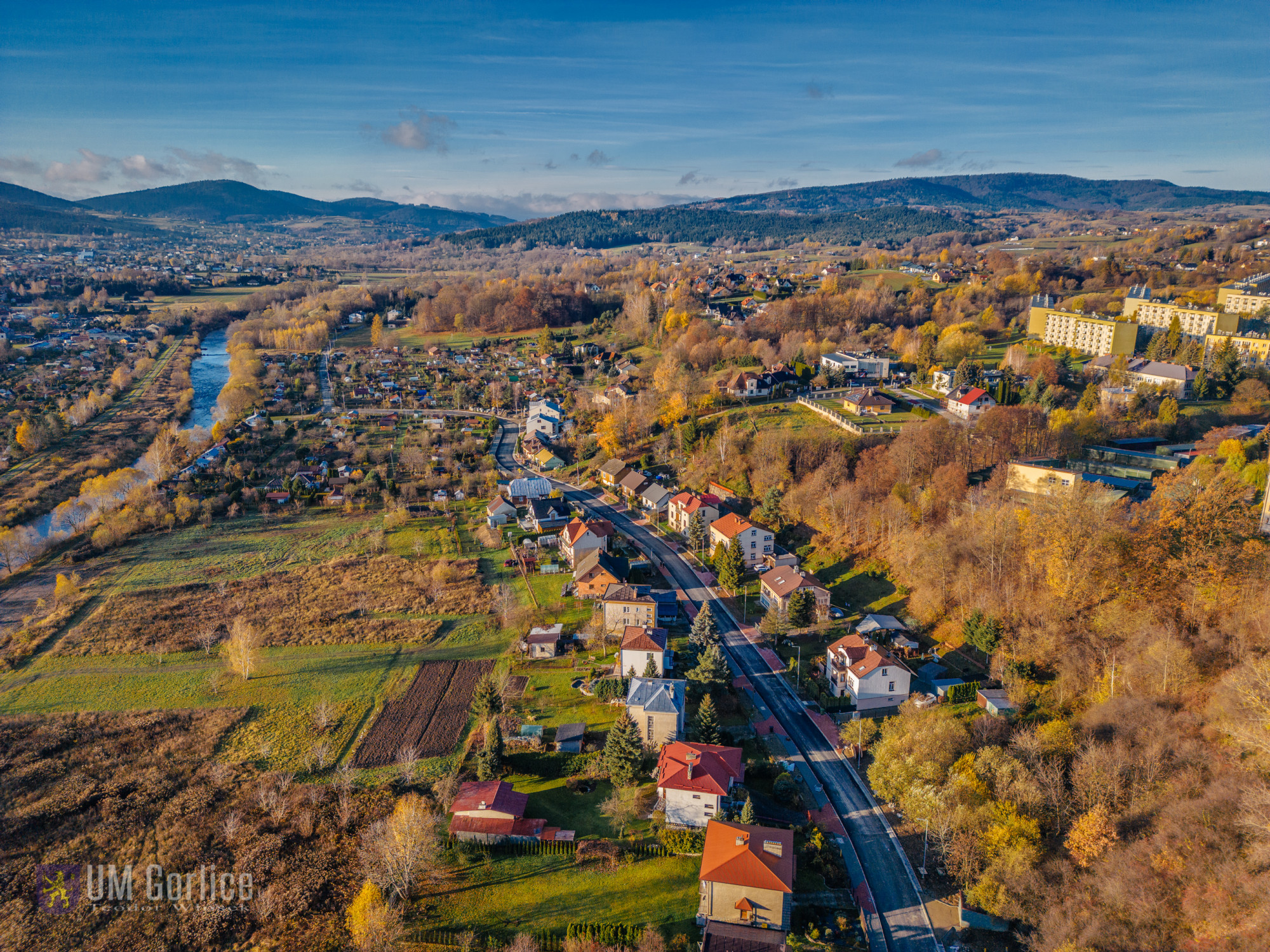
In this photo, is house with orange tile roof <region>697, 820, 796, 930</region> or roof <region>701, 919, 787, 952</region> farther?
house with orange tile roof <region>697, 820, 796, 930</region>

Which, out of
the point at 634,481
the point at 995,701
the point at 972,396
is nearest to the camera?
the point at 995,701

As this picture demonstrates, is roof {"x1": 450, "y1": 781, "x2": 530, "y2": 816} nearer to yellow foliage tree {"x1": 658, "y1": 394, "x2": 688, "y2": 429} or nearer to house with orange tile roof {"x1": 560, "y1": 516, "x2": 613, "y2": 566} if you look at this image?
house with orange tile roof {"x1": 560, "y1": 516, "x2": 613, "y2": 566}

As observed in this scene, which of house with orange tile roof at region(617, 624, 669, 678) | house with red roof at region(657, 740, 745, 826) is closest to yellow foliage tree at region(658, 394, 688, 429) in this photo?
house with orange tile roof at region(617, 624, 669, 678)

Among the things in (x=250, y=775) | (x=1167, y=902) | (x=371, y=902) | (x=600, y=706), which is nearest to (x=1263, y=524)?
(x=1167, y=902)

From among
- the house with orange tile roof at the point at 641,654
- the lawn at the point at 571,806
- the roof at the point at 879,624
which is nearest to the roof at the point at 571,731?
the lawn at the point at 571,806

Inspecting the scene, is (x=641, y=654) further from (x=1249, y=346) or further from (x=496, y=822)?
(x=1249, y=346)

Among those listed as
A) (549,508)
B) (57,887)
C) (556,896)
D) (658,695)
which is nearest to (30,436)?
(549,508)

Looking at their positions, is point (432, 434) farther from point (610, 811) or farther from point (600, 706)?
point (610, 811)

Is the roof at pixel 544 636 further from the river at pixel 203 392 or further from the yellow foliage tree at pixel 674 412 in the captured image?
the river at pixel 203 392
